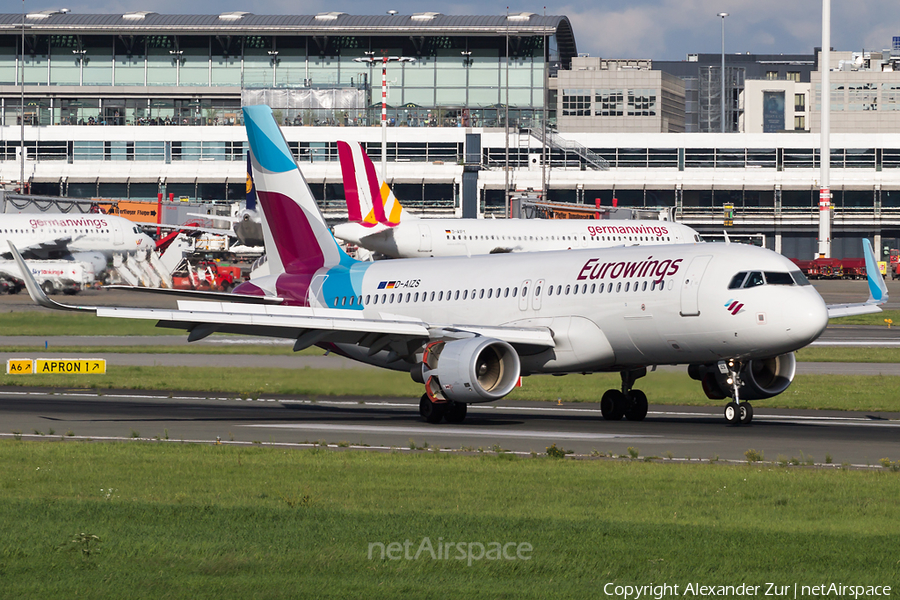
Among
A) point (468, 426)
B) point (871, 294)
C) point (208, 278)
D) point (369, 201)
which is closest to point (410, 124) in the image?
point (208, 278)

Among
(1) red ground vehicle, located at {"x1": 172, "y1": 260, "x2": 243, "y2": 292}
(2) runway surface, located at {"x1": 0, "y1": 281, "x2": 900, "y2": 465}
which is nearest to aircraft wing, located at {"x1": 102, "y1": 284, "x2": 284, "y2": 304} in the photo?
(2) runway surface, located at {"x1": 0, "y1": 281, "x2": 900, "y2": 465}

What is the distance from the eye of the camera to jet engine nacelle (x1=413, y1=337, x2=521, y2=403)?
27578mm

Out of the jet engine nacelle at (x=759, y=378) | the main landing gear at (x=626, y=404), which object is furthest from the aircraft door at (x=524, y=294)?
the jet engine nacelle at (x=759, y=378)

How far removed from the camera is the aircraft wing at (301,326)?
90.1 ft

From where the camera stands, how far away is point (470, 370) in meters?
27.5

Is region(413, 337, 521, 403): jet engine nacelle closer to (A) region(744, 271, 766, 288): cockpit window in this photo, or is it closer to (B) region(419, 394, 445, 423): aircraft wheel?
(B) region(419, 394, 445, 423): aircraft wheel

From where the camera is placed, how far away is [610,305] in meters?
29.0

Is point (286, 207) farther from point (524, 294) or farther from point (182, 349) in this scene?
point (182, 349)

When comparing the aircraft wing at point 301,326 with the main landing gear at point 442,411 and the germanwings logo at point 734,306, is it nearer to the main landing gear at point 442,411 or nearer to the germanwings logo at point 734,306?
the main landing gear at point 442,411

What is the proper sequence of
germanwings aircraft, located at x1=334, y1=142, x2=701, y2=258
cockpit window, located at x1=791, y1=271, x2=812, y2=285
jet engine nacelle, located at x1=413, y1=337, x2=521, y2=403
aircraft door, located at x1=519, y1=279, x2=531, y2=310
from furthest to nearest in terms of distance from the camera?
germanwings aircraft, located at x1=334, y1=142, x2=701, y2=258 < aircraft door, located at x1=519, y1=279, x2=531, y2=310 < jet engine nacelle, located at x1=413, y1=337, x2=521, y2=403 < cockpit window, located at x1=791, y1=271, x2=812, y2=285

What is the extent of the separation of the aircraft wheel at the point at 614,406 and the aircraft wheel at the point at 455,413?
3.84 meters

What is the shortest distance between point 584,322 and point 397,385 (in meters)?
5.76

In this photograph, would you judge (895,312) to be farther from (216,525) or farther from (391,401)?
(216,525)

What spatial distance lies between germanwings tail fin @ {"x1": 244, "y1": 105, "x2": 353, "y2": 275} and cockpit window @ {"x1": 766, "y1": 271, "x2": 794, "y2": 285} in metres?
14.9
